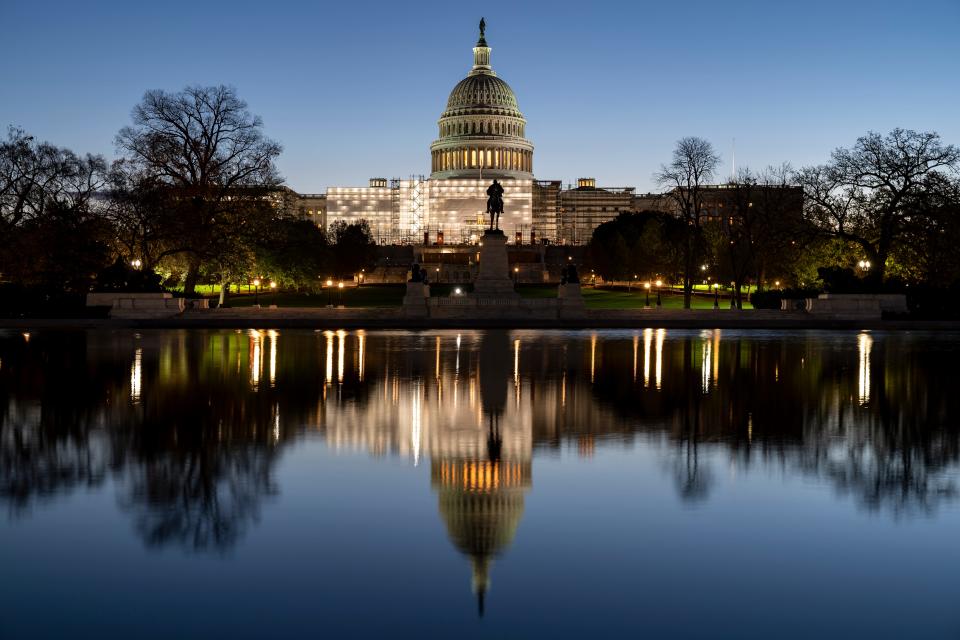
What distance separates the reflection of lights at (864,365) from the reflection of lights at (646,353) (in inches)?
165

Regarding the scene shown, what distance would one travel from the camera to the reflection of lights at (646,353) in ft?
76.8

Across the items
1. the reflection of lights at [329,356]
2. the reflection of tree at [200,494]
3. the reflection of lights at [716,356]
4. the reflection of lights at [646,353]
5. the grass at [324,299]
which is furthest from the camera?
the grass at [324,299]

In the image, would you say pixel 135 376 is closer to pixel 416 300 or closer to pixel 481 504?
pixel 481 504

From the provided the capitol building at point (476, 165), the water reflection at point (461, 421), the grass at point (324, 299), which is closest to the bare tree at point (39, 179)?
the grass at point (324, 299)

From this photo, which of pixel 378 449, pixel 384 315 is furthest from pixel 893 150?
pixel 378 449

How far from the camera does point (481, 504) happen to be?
420 inches

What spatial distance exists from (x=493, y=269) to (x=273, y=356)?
115 feet

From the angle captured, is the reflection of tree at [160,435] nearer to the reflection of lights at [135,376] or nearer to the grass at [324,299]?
the reflection of lights at [135,376]

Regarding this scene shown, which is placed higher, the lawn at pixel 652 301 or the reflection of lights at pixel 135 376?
the lawn at pixel 652 301

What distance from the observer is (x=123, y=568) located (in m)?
8.41

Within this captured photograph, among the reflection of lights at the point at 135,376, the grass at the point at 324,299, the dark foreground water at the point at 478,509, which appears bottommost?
the dark foreground water at the point at 478,509

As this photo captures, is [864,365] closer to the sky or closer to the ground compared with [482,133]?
closer to the ground

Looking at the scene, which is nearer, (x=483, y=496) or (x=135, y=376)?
(x=483, y=496)

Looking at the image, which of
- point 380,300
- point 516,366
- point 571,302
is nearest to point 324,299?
point 380,300
